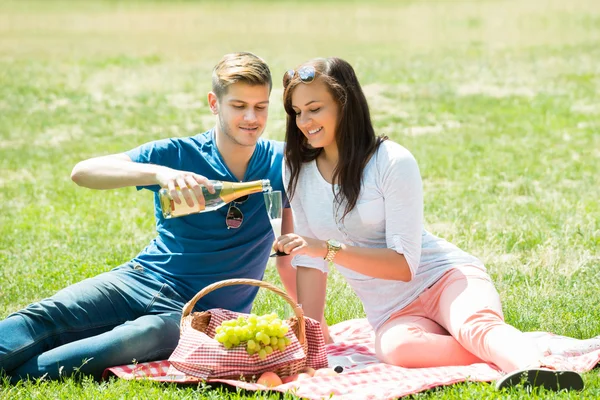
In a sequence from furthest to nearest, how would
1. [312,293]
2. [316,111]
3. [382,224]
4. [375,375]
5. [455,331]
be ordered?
[312,293]
[382,224]
[316,111]
[455,331]
[375,375]

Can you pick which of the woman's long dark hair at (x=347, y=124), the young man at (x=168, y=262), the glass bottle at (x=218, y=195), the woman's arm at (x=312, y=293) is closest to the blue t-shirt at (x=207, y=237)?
the young man at (x=168, y=262)

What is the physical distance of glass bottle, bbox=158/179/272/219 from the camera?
494cm

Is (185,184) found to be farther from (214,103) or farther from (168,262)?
(214,103)

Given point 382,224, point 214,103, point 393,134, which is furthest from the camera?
point 393,134

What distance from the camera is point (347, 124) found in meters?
5.01

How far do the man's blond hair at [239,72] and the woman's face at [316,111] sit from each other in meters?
0.26

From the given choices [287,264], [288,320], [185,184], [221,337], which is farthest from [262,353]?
[287,264]

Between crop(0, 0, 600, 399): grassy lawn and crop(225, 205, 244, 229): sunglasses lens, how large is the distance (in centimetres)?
106

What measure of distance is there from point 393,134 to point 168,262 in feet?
28.1

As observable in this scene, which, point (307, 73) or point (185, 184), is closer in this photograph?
point (185, 184)

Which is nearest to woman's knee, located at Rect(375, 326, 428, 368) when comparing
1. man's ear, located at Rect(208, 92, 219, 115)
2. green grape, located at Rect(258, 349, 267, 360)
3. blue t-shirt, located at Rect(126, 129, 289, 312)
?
green grape, located at Rect(258, 349, 267, 360)

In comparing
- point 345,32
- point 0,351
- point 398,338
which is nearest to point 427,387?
point 398,338

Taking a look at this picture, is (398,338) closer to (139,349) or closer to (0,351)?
(139,349)

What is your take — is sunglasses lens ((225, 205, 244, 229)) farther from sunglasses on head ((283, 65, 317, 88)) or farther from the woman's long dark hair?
sunglasses on head ((283, 65, 317, 88))
